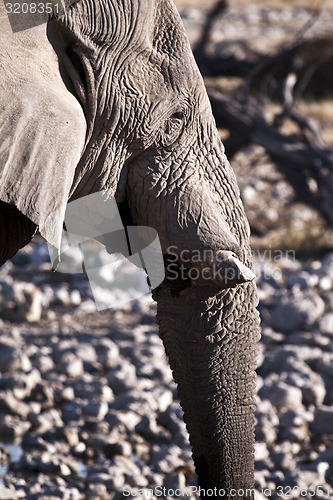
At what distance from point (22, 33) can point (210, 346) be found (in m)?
0.56

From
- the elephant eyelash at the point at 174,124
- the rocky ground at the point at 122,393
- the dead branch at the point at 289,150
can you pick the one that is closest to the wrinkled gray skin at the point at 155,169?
the elephant eyelash at the point at 174,124

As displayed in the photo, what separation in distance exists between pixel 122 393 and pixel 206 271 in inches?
44.4

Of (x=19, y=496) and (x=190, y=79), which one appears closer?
(x=190, y=79)

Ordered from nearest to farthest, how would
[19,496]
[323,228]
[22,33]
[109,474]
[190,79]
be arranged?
1. [22,33]
2. [190,79]
3. [19,496]
4. [109,474]
5. [323,228]

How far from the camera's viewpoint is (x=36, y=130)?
1.07m

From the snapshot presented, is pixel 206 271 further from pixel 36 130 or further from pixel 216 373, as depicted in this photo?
pixel 36 130

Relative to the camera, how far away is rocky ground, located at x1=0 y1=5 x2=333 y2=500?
191cm

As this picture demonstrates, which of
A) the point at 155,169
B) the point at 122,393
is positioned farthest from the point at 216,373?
the point at 122,393

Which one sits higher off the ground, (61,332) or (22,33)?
(22,33)

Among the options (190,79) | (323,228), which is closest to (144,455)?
(190,79)

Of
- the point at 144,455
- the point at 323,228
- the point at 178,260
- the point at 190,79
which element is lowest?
the point at 144,455

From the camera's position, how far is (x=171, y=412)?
2.18 m

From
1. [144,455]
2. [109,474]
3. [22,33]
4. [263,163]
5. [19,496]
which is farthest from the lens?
[263,163]

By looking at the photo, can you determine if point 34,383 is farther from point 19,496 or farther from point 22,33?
point 22,33
